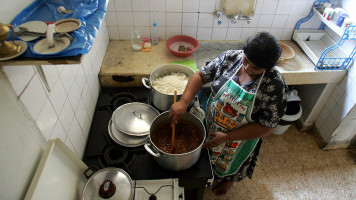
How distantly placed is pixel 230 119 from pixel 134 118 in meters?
0.67

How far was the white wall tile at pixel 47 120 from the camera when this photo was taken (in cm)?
93

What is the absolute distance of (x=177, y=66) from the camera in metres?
1.81

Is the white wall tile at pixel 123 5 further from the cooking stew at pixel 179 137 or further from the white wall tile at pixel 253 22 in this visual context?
the cooking stew at pixel 179 137

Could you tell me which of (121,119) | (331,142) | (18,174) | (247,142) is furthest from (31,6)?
(331,142)

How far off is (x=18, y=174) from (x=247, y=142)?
1.29 m

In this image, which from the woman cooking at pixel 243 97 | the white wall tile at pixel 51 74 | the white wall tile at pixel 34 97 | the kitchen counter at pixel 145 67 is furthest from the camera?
the kitchen counter at pixel 145 67

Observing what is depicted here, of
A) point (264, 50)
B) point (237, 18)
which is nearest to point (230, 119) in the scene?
point (264, 50)

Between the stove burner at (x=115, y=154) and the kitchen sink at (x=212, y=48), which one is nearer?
the stove burner at (x=115, y=154)

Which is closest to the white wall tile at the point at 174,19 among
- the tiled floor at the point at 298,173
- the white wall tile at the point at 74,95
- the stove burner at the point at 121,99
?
the stove burner at the point at 121,99

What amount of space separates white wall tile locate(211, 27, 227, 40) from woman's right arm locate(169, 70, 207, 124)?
101 centimetres

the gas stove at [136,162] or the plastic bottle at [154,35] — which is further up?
the plastic bottle at [154,35]

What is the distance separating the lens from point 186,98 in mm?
1423

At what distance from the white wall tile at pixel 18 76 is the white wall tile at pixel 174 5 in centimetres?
154

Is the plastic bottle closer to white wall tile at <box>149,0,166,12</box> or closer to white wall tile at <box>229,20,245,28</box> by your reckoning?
white wall tile at <box>149,0,166,12</box>
